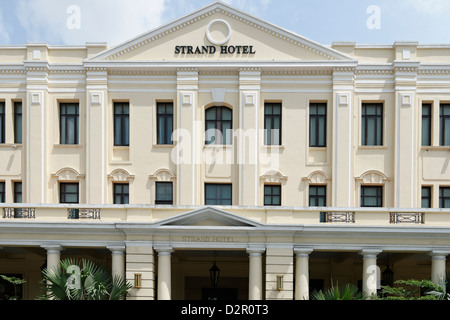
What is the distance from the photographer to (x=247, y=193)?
97.0 ft

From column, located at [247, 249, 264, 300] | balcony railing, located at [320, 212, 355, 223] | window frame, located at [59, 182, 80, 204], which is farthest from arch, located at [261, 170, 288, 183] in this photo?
window frame, located at [59, 182, 80, 204]

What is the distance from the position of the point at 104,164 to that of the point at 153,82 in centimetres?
542

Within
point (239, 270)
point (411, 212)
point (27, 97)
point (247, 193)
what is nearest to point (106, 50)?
point (27, 97)

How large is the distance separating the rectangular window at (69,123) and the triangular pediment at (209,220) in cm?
1068

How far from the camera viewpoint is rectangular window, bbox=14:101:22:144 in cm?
3130

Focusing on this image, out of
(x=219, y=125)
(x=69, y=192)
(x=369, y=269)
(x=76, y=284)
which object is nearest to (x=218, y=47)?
(x=219, y=125)

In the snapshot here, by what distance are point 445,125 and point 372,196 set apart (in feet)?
19.6

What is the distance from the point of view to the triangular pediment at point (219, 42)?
98.8 feet

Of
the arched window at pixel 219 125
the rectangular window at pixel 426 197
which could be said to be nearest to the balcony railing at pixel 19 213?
the arched window at pixel 219 125

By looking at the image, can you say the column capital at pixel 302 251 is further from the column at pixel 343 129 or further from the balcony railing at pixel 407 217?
the column at pixel 343 129

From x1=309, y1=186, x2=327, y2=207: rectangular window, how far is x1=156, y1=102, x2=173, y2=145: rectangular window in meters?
8.54

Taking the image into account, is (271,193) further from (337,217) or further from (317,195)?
(337,217)

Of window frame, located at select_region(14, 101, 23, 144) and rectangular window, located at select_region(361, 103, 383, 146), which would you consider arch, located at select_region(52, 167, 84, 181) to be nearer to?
window frame, located at select_region(14, 101, 23, 144)
